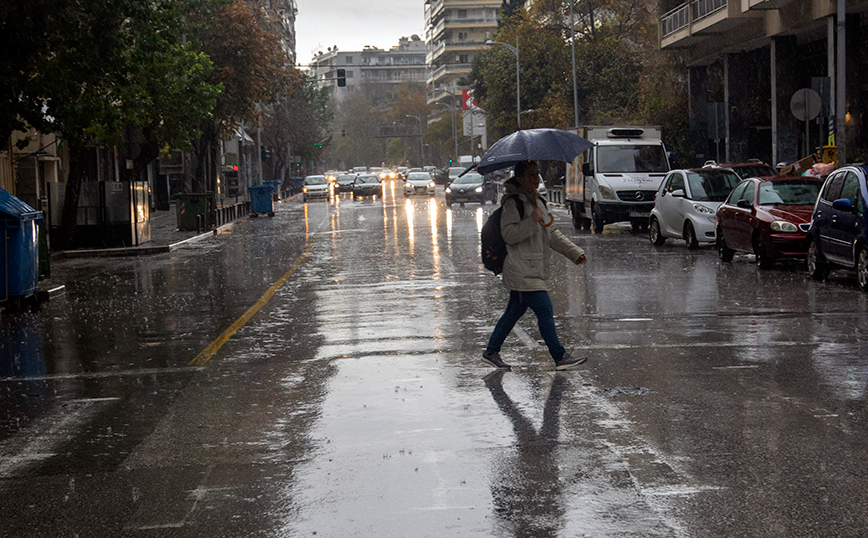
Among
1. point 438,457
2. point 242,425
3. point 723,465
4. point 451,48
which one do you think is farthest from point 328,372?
point 451,48

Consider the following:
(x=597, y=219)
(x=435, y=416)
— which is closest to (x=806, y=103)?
(x=597, y=219)

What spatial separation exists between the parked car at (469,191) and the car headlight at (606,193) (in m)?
20.6

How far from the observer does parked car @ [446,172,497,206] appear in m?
49.8

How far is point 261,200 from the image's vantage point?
47344 millimetres

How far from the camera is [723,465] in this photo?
5992 mm

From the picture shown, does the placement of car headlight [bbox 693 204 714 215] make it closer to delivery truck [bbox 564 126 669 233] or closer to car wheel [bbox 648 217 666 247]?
car wheel [bbox 648 217 666 247]

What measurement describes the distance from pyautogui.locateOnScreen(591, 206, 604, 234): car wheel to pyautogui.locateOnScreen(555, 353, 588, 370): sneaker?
64.9ft

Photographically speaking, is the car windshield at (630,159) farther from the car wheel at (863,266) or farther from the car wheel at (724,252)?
the car wheel at (863,266)

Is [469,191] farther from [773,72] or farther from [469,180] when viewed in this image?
[773,72]

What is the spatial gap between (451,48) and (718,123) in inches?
5164

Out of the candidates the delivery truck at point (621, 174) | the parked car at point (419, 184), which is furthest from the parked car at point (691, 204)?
the parked car at point (419, 184)

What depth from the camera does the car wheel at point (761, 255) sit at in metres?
17.4

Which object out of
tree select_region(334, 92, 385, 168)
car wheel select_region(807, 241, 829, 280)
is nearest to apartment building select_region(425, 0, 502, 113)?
tree select_region(334, 92, 385, 168)

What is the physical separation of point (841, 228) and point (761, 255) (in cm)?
284
